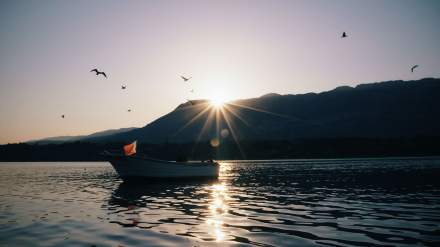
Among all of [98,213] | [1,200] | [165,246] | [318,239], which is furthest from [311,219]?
[1,200]

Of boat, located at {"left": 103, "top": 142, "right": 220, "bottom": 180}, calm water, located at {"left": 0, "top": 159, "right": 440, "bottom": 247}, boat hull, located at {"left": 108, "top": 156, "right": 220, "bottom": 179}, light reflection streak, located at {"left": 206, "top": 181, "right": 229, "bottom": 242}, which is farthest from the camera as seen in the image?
boat hull, located at {"left": 108, "top": 156, "right": 220, "bottom": 179}

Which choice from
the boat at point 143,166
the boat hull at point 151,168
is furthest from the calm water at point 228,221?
the boat hull at point 151,168

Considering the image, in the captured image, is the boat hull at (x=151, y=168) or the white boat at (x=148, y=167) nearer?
the white boat at (x=148, y=167)

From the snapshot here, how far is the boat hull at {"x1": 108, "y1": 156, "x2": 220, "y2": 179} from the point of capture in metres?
41.8

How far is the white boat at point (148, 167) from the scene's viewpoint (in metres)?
41.5

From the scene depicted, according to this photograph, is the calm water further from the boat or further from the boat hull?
the boat hull

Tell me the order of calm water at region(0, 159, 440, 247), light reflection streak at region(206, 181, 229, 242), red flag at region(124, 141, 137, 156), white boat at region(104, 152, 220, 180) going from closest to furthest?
calm water at region(0, 159, 440, 247), light reflection streak at region(206, 181, 229, 242), red flag at region(124, 141, 137, 156), white boat at region(104, 152, 220, 180)

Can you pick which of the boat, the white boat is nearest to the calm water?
the boat

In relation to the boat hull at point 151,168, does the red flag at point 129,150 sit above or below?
above

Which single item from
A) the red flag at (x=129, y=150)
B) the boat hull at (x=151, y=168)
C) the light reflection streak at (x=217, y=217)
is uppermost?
the red flag at (x=129, y=150)

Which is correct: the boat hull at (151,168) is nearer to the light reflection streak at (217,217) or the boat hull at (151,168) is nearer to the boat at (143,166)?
the boat at (143,166)

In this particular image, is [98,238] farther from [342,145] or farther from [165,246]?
[342,145]

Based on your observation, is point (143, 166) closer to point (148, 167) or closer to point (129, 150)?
point (148, 167)

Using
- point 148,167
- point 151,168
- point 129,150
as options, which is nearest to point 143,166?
point 148,167
